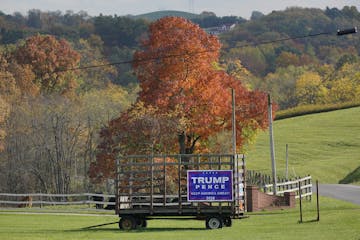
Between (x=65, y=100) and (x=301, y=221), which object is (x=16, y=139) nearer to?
(x=65, y=100)

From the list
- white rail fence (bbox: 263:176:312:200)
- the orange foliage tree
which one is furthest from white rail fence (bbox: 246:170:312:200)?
the orange foliage tree

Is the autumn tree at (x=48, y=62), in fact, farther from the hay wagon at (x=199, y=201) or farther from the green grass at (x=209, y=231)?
the hay wagon at (x=199, y=201)

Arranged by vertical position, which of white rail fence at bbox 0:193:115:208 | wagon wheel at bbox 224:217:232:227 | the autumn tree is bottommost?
white rail fence at bbox 0:193:115:208

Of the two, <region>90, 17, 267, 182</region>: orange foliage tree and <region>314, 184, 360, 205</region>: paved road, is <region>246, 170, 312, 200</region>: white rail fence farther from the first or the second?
<region>90, 17, 267, 182</region>: orange foliage tree

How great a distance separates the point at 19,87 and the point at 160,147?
37981 millimetres

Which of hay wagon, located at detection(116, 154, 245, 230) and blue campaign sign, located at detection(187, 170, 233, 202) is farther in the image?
blue campaign sign, located at detection(187, 170, 233, 202)

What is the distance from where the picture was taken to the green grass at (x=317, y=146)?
85625 mm

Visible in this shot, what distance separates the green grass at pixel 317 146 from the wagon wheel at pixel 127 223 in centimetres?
4308

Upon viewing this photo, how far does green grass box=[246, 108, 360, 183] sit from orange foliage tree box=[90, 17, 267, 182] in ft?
84.4

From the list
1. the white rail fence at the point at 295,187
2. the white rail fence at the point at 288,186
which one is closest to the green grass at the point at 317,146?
the white rail fence at the point at 288,186

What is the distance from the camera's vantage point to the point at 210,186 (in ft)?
124

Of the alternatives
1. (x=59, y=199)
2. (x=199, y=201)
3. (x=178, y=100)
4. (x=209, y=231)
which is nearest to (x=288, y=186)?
(x=178, y=100)

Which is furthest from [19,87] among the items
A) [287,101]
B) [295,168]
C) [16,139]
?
[287,101]

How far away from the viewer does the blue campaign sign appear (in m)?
37.5
